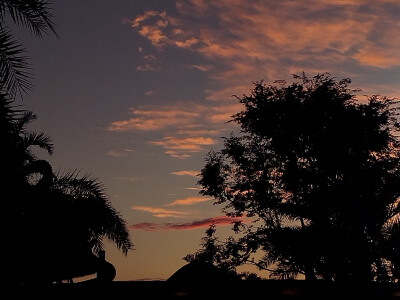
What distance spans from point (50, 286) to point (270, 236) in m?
17.0

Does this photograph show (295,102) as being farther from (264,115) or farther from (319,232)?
(319,232)

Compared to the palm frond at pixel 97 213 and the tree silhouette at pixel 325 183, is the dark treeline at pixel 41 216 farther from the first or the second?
the tree silhouette at pixel 325 183

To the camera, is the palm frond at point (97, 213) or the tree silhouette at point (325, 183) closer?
the palm frond at point (97, 213)

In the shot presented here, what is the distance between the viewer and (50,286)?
15.6 m

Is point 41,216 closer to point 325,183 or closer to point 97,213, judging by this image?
point 97,213

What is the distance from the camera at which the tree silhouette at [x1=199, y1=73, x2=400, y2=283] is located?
28.7m

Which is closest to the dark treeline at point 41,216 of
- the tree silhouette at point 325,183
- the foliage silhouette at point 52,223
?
the foliage silhouette at point 52,223

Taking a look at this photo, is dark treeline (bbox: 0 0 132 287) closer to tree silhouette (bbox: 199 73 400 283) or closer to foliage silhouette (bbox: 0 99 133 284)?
foliage silhouette (bbox: 0 99 133 284)

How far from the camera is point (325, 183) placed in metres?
29.8

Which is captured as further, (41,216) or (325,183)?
(325,183)

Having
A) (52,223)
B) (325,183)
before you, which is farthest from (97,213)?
(325,183)

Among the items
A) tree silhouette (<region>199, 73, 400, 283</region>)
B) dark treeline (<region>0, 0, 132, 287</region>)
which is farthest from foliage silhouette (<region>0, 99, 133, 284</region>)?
tree silhouette (<region>199, 73, 400, 283</region>)

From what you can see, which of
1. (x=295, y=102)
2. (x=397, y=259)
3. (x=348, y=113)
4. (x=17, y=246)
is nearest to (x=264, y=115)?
(x=295, y=102)

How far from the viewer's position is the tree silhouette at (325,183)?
28.7m
